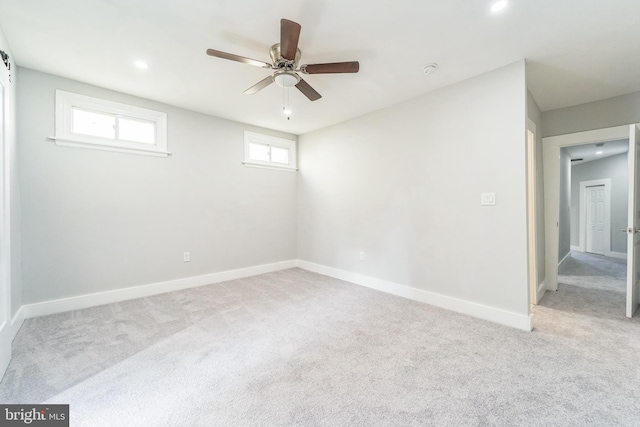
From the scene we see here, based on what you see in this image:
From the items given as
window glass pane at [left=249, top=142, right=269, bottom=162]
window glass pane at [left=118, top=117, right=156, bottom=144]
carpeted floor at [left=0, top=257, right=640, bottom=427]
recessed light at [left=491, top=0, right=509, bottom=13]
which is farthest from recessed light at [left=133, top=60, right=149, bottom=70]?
recessed light at [left=491, top=0, right=509, bottom=13]

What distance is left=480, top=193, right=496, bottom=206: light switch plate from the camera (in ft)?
8.64

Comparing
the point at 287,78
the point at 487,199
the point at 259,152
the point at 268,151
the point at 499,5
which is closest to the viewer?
the point at 499,5

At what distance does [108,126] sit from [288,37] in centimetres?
279

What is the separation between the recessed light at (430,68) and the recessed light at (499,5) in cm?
71

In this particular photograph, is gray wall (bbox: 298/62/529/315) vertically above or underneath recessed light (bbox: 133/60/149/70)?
underneath

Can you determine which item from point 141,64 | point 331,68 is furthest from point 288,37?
point 141,64

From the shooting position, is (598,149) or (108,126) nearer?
(108,126)

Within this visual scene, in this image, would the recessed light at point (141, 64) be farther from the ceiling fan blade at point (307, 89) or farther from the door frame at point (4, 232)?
the ceiling fan blade at point (307, 89)

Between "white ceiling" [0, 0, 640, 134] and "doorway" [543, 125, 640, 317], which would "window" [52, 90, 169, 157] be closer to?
"white ceiling" [0, 0, 640, 134]

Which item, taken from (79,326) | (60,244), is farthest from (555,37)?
(60,244)

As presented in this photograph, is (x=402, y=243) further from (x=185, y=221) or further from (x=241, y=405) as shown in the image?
(x=185, y=221)

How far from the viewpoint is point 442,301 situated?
301cm

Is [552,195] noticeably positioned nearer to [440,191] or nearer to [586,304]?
[586,304]

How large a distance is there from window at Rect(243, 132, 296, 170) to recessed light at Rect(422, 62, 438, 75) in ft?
9.45
